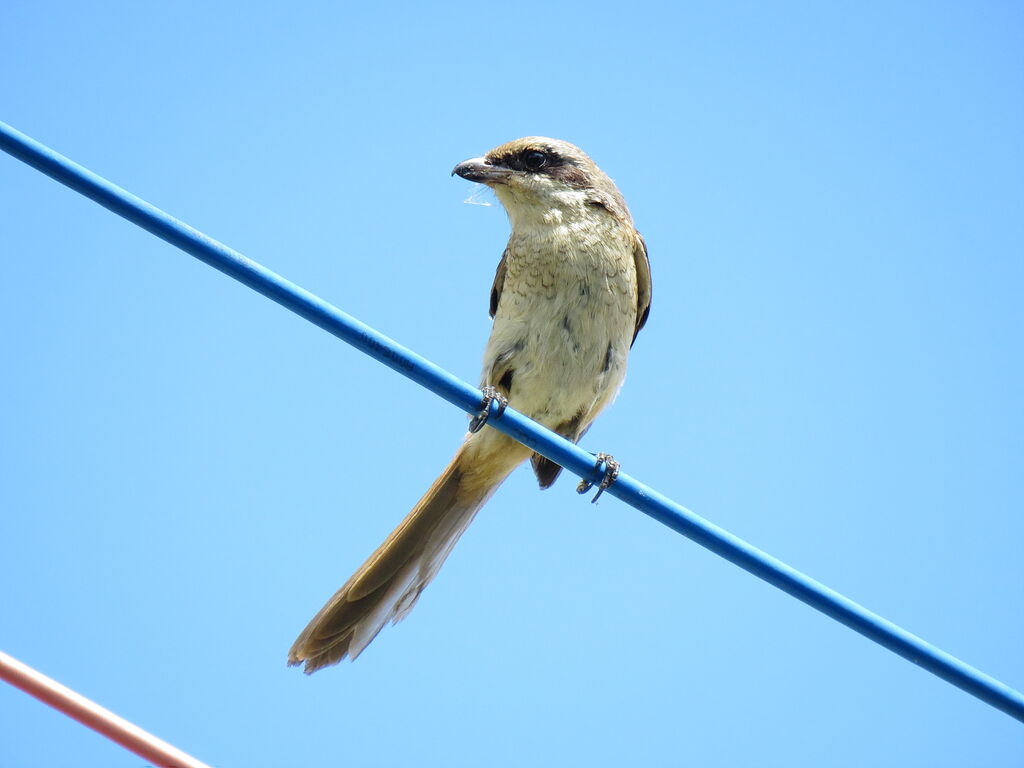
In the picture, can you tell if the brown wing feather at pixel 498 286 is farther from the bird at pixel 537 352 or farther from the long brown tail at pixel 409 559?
the long brown tail at pixel 409 559

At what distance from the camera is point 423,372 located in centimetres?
292

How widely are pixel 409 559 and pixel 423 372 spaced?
1.88 m

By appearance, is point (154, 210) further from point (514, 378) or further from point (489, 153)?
point (489, 153)

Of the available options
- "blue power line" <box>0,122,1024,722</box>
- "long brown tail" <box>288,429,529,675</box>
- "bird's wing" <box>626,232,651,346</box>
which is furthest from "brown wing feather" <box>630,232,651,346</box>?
"blue power line" <box>0,122,1024,722</box>

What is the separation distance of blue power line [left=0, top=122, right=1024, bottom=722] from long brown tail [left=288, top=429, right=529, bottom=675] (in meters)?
1.64

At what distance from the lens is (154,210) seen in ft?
8.76

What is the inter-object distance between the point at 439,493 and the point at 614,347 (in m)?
1.06

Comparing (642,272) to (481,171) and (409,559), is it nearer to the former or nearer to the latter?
Answer: (481,171)

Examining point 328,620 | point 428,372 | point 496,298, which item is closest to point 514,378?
point 496,298

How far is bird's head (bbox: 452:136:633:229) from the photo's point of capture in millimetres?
5074

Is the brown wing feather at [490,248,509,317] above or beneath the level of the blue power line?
above

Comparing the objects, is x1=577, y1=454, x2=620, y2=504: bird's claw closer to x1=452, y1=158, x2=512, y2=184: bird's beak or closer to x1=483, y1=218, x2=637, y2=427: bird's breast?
x1=483, y1=218, x2=637, y2=427: bird's breast

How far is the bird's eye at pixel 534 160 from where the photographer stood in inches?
208

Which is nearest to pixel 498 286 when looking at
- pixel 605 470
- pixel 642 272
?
pixel 642 272
